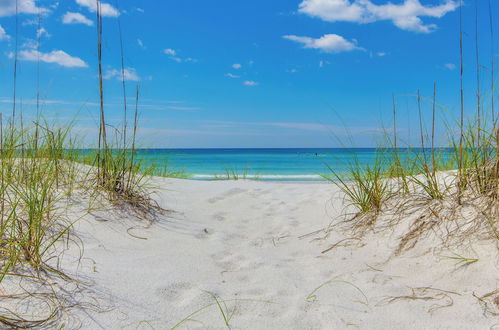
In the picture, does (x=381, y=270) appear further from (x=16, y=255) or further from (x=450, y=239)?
(x=16, y=255)

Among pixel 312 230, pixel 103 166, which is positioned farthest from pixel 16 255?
pixel 312 230

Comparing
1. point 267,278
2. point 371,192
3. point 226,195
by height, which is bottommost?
point 267,278

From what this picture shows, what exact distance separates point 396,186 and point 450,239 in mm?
1017

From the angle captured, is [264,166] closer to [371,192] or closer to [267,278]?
[371,192]

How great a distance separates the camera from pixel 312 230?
2.98 metres

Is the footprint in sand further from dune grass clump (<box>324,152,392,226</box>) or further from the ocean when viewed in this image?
dune grass clump (<box>324,152,392,226</box>)

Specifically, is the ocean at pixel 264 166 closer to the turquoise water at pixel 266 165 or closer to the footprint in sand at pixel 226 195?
the turquoise water at pixel 266 165

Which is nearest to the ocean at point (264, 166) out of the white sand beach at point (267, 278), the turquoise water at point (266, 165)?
the turquoise water at point (266, 165)

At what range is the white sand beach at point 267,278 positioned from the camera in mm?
1549

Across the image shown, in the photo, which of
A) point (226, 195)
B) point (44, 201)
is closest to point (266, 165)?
point (226, 195)

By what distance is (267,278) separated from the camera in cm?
204

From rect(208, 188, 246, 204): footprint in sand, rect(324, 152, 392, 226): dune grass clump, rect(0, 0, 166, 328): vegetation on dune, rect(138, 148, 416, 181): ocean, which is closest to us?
rect(0, 0, 166, 328): vegetation on dune

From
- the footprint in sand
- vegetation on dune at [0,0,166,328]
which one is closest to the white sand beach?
vegetation on dune at [0,0,166,328]

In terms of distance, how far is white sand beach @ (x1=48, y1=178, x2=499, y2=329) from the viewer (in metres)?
1.55
